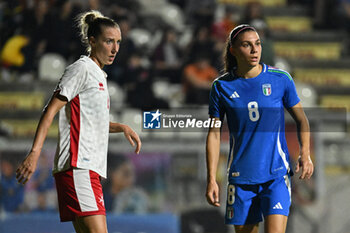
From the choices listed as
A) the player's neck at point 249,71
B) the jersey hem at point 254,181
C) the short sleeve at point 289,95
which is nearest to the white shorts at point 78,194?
the jersey hem at point 254,181

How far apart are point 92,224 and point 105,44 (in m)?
1.09

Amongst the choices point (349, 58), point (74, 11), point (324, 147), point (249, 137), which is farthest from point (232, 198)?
point (349, 58)

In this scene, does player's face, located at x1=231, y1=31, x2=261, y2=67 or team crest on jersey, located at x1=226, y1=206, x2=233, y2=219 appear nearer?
player's face, located at x1=231, y1=31, x2=261, y2=67

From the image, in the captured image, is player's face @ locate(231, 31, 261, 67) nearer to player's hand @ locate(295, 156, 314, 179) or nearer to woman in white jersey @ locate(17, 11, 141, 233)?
player's hand @ locate(295, 156, 314, 179)

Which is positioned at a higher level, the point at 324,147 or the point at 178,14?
the point at 178,14

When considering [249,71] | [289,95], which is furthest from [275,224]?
[249,71]

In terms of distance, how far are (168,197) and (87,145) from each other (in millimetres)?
4559

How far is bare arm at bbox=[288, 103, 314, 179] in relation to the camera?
4531mm

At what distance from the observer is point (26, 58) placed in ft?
36.6

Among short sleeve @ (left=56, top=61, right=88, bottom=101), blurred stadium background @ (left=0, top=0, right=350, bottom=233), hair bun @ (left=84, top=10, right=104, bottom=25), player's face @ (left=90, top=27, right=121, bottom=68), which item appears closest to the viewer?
short sleeve @ (left=56, top=61, right=88, bottom=101)

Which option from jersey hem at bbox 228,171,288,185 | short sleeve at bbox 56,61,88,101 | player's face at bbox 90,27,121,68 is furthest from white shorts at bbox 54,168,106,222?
jersey hem at bbox 228,171,288,185

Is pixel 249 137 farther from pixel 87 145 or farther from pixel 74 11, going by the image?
pixel 74 11

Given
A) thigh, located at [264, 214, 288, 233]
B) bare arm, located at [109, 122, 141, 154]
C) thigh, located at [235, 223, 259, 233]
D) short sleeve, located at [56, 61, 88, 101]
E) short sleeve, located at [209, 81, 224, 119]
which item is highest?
short sleeve, located at [56, 61, 88, 101]

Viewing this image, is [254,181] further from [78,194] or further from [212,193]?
[78,194]
